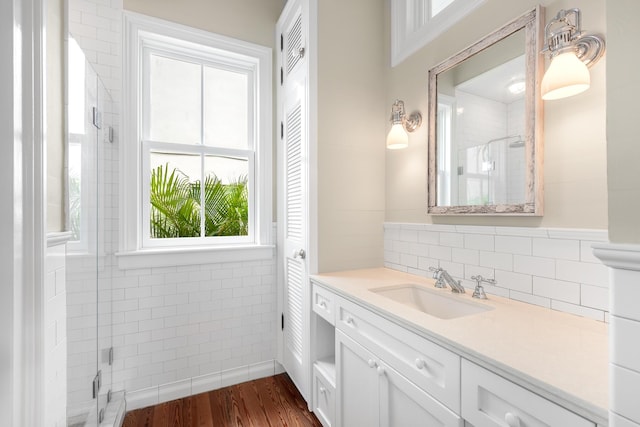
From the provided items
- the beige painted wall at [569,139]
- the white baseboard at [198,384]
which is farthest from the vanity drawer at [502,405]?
the white baseboard at [198,384]

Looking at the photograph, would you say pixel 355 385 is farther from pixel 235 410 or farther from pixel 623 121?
pixel 623 121

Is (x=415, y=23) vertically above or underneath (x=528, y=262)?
above

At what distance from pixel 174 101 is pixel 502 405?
95.2 inches

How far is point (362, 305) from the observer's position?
49.2 inches

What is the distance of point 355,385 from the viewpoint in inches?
51.8

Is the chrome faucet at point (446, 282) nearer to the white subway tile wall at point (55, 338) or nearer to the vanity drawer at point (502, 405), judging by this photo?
the vanity drawer at point (502, 405)

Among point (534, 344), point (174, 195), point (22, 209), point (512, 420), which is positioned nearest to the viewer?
point (512, 420)

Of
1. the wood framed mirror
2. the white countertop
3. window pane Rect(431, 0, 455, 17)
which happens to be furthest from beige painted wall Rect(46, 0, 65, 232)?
window pane Rect(431, 0, 455, 17)

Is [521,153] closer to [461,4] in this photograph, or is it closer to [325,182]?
[461,4]

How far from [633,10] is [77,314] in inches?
79.8

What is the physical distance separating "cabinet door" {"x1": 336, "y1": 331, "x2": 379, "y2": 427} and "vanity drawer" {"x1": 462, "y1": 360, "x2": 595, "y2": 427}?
1.43 feet

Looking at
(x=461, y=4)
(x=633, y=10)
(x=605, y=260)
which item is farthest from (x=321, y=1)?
(x=605, y=260)

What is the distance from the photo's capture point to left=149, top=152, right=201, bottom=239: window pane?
2041 millimetres

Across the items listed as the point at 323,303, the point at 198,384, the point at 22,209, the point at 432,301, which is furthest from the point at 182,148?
the point at 432,301
